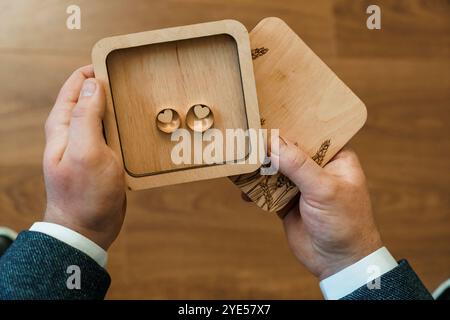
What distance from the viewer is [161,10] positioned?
Result: 3.26 feet

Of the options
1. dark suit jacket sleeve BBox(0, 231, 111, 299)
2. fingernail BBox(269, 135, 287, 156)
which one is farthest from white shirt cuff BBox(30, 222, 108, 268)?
fingernail BBox(269, 135, 287, 156)

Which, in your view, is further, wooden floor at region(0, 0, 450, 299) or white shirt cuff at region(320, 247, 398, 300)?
wooden floor at region(0, 0, 450, 299)

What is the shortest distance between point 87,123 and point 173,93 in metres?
0.12

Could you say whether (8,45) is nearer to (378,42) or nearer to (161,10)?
(161,10)

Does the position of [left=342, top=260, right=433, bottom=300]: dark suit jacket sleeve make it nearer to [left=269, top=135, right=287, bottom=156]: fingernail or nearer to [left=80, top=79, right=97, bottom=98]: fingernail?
[left=269, top=135, right=287, bottom=156]: fingernail

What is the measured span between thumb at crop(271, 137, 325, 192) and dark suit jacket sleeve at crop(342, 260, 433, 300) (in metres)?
0.15

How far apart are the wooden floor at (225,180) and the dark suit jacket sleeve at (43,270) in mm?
355

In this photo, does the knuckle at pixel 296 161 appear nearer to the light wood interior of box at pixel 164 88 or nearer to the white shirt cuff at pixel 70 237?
the light wood interior of box at pixel 164 88

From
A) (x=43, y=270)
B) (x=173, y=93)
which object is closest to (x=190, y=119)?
(x=173, y=93)

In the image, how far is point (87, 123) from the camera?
58cm

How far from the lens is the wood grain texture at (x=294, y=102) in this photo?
0.68 meters

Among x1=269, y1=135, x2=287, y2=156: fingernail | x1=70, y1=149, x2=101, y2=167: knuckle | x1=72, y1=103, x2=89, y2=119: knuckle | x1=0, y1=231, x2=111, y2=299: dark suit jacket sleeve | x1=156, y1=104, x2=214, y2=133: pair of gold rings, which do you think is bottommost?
x1=0, y1=231, x2=111, y2=299: dark suit jacket sleeve

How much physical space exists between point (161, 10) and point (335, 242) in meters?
0.60

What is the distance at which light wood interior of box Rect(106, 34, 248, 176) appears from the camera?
638mm
